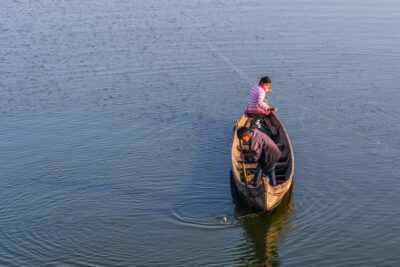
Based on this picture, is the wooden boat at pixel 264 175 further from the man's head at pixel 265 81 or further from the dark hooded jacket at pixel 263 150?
the man's head at pixel 265 81

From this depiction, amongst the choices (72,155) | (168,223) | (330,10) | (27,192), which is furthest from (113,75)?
(330,10)

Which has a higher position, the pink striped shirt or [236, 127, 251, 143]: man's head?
the pink striped shirt

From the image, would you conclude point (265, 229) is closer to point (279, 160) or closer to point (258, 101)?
point (279, 160)

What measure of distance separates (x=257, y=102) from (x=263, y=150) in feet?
12.6

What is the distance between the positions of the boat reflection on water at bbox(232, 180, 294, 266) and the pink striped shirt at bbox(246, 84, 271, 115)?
131 inches

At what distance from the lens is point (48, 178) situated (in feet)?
54.1

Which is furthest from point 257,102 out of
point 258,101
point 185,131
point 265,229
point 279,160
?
point 265,229

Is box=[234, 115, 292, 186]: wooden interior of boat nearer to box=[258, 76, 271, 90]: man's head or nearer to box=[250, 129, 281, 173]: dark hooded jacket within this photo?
box=[250, 129, 281, 173]: dark hooded jacket

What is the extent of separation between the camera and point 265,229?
46.3ft

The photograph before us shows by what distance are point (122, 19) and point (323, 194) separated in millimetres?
17749

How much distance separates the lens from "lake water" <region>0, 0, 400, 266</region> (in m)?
13.6

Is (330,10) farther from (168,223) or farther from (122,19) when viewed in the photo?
(168,223)

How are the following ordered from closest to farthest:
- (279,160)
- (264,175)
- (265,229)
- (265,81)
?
(265,229) < (264,175) < (279,160) < (265,81)

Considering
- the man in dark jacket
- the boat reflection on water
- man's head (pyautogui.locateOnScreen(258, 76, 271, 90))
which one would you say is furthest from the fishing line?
the man in dark jacket
